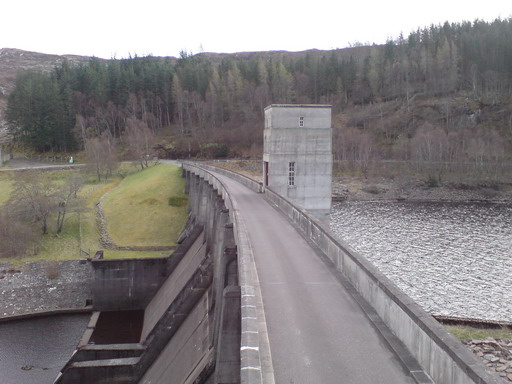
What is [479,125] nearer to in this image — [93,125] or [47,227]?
[93,125]

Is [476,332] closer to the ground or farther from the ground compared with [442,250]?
farther from the ground

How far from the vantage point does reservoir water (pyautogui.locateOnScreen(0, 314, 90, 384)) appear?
23094 millimetres

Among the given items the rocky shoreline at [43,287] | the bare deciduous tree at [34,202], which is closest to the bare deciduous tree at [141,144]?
the bare deciduous tree at [34,202]

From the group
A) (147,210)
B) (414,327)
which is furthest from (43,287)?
(414,327)

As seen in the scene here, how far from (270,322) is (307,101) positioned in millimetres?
113873

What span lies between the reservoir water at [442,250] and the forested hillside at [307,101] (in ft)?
104

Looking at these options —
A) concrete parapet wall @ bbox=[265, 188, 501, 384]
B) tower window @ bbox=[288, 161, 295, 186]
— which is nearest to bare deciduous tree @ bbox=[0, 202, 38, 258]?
tower window @ bbox=[288, 161, 295, 186]

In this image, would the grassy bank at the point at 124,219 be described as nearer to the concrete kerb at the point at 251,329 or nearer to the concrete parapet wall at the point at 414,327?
the concrete kerb at the point at 251,329

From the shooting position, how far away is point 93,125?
93938 millimetres

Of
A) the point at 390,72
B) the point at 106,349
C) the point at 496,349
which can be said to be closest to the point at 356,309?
the point at 496,349

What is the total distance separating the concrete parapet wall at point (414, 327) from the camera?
668 cm

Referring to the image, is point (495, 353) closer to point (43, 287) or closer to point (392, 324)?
point (392, 324)

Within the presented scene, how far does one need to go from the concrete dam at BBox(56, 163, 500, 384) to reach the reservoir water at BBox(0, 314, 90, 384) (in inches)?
51.7

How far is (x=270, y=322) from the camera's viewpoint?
408 inches
